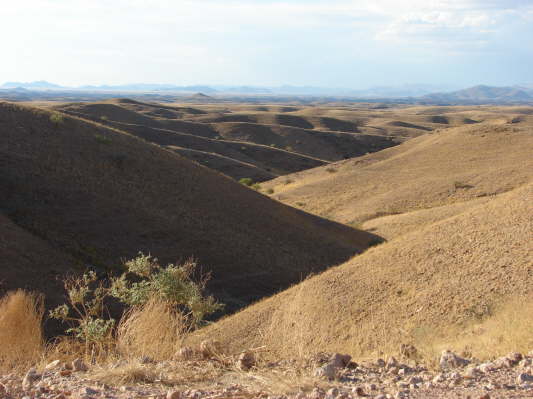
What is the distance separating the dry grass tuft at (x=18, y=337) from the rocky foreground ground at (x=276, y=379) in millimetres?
868

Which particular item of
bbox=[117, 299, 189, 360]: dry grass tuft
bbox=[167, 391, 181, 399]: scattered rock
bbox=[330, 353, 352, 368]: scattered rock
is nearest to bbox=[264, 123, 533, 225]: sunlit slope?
bbox=[117, 299, 189, 360]: dry grass tuft

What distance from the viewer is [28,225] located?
21.4 m

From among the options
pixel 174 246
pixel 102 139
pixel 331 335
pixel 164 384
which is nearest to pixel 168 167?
pixel 102 139

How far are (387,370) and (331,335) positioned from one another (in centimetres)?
523

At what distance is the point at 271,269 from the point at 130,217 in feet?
24.4

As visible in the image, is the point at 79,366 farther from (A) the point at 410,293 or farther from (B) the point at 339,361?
(A) the point at 410,293

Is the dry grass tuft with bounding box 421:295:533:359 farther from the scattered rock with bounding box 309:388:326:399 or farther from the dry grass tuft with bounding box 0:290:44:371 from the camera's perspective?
the dry grass tuft with bounding box 0:290:44:371

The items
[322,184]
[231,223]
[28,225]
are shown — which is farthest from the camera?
[322,184]

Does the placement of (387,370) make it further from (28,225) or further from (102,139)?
(102,139)

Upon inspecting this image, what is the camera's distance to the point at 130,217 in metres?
24.9

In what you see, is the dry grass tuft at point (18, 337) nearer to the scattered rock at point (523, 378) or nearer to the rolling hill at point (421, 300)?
the rolling hill at point (421, 300)

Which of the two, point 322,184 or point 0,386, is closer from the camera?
point 0,386

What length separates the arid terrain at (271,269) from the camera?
20.7 ft

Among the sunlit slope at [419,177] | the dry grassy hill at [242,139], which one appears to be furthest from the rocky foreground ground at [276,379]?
the dry grassy hill at [242,139]
